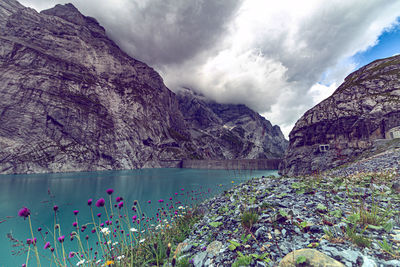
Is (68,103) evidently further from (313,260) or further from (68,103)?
(313,260)

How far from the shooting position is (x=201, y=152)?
647ft

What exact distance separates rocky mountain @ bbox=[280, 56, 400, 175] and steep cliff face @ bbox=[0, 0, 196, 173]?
3962 inches

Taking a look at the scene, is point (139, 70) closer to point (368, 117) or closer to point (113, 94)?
point (113, 94)

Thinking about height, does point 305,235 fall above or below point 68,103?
below

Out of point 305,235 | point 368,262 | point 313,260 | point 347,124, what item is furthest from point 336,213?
point 347,124

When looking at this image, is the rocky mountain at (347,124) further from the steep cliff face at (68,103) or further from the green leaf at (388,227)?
the steep cliff face at (68,103)

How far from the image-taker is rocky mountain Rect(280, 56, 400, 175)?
44875mm

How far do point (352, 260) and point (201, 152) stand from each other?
19510cm

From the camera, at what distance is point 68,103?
99.1 metres

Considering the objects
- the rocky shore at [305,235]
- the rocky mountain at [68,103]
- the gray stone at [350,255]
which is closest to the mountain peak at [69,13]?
the rocky mountain at [68,103]

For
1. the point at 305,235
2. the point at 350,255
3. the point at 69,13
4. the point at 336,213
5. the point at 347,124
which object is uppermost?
the point at 69,13

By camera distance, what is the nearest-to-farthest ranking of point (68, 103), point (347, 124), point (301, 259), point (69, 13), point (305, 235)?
point (301, 259) → point (305, 235) → point (347, 124) → point (68, 103) → point (69, 13)

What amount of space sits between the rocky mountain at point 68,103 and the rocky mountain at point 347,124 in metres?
100

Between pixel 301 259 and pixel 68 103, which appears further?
pixel 68 103
